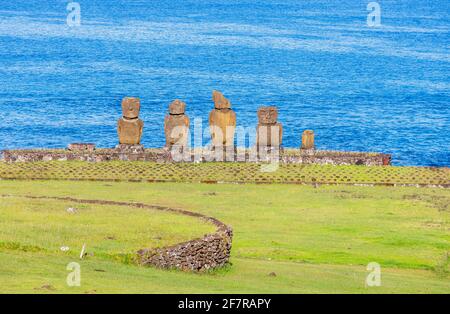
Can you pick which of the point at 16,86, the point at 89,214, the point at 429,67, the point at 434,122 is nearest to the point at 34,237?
the point at 89,214

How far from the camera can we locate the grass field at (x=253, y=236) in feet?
124

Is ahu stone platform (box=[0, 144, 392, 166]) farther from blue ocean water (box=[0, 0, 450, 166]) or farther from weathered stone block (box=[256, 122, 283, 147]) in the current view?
blue ocean water (box=[0, 0, 450, 166])

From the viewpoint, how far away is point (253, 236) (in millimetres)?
50594

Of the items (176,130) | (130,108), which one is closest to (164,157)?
(176,130)

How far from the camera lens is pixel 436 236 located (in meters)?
51.8

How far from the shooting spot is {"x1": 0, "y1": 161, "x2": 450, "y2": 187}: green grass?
66875 millimetres

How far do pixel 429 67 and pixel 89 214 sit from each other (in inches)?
5254

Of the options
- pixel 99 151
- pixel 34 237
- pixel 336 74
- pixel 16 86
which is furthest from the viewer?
pixel 336 74

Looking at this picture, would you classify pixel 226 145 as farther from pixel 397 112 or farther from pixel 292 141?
pixel 397 112

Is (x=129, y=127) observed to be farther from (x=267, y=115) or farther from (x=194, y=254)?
(x=194, y=254)

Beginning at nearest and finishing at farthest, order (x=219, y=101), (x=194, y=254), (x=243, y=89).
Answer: (x=194, y=254) → (x=219, y=101) → (x=243, y=89)

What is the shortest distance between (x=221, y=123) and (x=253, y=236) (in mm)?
24031

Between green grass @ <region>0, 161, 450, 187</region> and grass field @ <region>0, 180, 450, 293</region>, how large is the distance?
1357 millimetres

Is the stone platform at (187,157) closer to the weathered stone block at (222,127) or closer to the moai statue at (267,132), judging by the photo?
the moai statue at (267,132)
